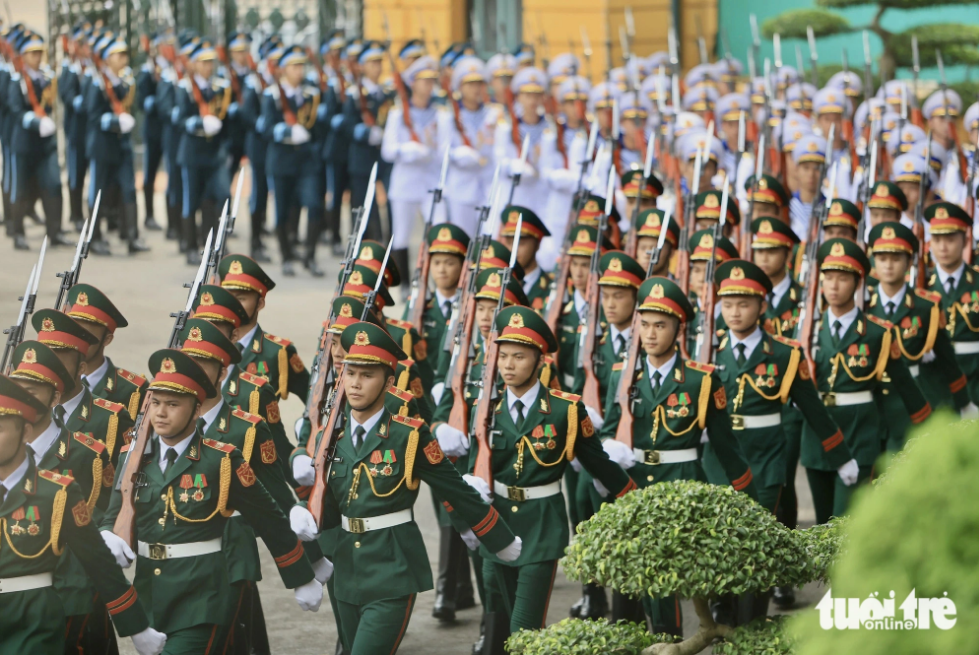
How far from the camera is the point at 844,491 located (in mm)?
6867

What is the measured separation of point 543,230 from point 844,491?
2.48m

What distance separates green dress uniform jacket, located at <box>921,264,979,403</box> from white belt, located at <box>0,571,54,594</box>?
5418 mm

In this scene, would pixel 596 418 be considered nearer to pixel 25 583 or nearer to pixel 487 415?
pixel 487 415

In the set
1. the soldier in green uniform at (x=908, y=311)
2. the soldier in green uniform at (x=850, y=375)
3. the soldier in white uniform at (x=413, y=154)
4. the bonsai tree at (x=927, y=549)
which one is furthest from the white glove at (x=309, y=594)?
the soldier in white uniform at (x=413, y=154)

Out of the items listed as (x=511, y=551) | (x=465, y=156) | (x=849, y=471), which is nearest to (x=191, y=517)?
(x=511, y=551)

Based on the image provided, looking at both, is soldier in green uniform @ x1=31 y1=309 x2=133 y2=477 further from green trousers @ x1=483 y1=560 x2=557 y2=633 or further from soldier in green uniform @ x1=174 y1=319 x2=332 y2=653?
green trousers @ x1=483 y1=560 x2=557 y2=633

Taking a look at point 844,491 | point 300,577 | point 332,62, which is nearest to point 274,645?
point 300,577

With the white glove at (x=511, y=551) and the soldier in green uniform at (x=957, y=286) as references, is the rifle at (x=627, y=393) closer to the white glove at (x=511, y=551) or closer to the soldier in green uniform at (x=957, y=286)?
the white glove at (x=511, y=551)

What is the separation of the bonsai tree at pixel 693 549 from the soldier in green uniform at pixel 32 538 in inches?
60.3

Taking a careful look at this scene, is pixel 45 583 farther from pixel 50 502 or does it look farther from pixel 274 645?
pixel 274 645

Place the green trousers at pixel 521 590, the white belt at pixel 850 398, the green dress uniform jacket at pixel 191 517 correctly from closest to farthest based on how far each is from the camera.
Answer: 1. the green dress uniform jacket at pixel 191 517
2. the green trousers at pixel 521 590
3. the white belt at pixel 850 398

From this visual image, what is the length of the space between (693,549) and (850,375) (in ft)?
11.7

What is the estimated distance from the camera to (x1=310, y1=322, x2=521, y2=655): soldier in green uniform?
5078 millimetres

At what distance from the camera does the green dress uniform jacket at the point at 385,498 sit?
5086mm
